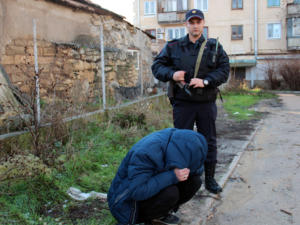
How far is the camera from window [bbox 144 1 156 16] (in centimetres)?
3195

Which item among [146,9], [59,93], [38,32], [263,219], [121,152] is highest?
[146,9]

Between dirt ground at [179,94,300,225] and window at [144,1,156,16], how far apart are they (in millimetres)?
26815

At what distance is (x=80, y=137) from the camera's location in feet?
16.6

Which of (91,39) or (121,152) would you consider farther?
(91,39)

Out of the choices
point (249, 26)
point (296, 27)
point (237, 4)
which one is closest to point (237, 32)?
point (249, 26)

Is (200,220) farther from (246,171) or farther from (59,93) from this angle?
(59,93)

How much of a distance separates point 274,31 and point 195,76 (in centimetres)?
2810

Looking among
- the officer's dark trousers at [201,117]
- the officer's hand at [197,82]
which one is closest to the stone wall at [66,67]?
the officer's dark trousers at [201,117]

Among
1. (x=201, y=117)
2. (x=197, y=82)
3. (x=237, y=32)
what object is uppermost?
(x=237, y=32)

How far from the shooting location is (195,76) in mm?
3613

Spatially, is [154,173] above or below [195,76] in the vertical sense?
below

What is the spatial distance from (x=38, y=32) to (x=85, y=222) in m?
4.81

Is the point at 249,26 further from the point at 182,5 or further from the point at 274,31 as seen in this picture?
the point at 182,5

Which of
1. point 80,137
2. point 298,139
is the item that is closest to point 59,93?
point 80,137
